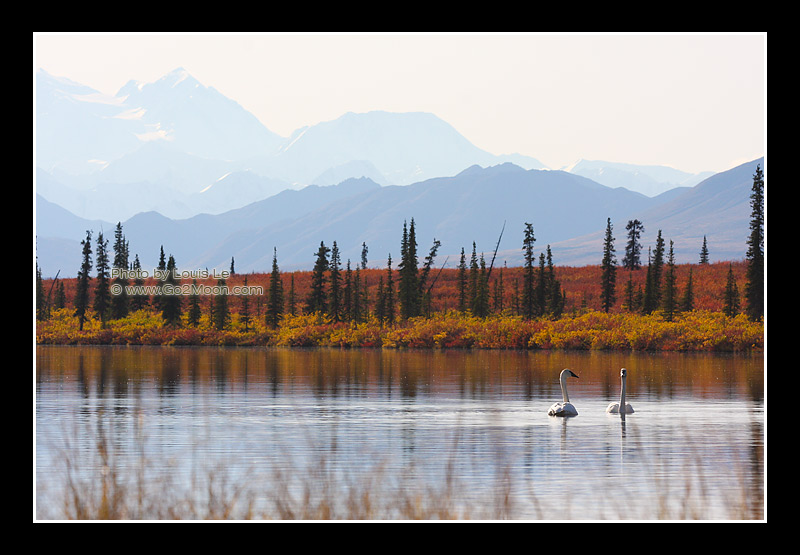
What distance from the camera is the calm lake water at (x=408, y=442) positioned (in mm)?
17797

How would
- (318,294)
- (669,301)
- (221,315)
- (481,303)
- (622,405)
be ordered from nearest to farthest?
(622,405), (669,301), (221,315), (481,303), (318,294)

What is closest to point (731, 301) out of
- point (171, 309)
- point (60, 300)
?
point (171, 309)

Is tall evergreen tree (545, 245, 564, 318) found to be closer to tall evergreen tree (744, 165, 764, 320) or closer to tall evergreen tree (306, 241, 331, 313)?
tall evergreen tree (744, 165, 764, 320)

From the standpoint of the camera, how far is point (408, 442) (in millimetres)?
24906

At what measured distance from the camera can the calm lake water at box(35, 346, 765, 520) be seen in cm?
1780

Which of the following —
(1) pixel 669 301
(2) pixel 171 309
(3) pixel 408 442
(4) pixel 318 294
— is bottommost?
(3) pixel 408 442

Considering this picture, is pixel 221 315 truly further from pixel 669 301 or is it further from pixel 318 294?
pixel 669 301

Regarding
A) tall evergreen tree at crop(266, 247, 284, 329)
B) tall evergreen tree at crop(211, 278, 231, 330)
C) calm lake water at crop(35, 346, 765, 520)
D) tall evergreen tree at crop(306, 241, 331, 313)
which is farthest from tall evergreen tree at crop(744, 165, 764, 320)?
tall evergreen tree at crop(211, 278, 231, 330)

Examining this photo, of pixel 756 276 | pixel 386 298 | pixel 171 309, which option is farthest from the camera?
pixel 386 298

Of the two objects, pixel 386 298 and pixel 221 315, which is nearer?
pixel 221 315

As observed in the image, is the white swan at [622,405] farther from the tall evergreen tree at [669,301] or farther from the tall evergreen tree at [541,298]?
the tall evergreen tree at [541,298]

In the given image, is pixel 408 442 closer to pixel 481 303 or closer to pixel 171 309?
pixel 481 303

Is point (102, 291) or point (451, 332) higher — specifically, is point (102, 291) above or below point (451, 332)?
above
